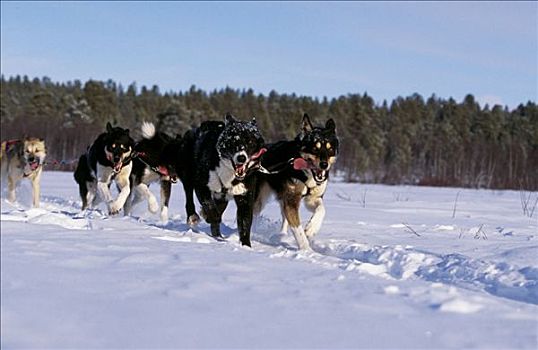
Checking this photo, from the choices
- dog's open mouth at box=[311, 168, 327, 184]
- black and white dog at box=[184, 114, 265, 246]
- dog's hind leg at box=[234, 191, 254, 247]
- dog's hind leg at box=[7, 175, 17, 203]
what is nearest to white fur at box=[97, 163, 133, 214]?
black and white dog at box=[184, 114, 265, 246]

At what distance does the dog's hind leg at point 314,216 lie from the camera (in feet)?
23.7

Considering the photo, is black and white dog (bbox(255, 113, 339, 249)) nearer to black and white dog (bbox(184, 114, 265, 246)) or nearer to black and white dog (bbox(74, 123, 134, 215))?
black and white dog (bbox(184, 114, 265, 246))

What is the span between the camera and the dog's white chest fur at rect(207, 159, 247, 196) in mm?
6766

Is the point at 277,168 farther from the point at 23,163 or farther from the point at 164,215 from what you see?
the point at 23,163

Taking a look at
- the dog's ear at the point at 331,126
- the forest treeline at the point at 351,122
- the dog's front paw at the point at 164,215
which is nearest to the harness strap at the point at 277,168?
the dog's ear at the point at 331,126

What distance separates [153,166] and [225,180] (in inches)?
99.6

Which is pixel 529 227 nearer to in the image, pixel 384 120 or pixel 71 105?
pixel 71 105

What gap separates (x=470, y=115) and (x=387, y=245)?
3262 inches

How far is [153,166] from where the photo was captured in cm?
904

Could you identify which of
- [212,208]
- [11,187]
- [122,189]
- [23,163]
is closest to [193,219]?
[212,208]

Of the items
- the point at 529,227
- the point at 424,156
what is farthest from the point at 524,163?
the point at 529,227

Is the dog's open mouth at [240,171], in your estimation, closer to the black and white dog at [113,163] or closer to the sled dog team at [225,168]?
the sled dog team at [225,168]

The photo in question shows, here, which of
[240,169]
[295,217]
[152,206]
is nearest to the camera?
[240,169]

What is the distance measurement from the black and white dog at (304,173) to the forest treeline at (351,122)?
1182 inches
